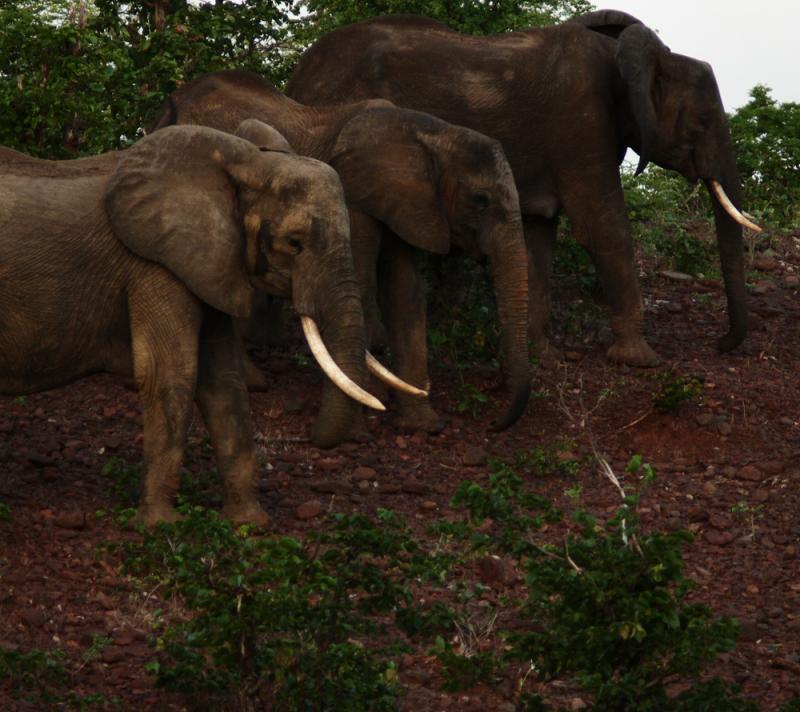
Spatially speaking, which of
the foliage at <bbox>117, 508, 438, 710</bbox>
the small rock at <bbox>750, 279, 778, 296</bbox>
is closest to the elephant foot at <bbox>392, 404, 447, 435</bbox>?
the foliage at <bbox>117, 508, 438, 710</bbox>

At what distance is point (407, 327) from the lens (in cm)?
1233

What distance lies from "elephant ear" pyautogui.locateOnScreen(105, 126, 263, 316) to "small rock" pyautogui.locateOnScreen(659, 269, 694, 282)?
733cm

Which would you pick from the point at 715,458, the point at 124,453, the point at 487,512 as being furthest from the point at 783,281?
the point at 487,512

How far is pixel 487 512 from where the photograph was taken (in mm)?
7762

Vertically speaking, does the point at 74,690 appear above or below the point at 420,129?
below

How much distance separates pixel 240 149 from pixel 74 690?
9.83ft

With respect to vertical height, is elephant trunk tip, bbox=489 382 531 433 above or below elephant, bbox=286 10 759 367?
below

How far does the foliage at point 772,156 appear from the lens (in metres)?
19.5

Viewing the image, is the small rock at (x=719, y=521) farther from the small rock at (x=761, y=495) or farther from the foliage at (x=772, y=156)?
the foliage at (x=772, y=156)

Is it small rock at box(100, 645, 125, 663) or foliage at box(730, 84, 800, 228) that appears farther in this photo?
foliage at box(730, 84, 800, 228)

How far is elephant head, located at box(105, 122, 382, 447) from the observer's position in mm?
9766

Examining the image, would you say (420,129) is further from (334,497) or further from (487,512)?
(487,512)

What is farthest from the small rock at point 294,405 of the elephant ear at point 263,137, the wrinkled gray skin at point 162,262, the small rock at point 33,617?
the small rock at point 33,617

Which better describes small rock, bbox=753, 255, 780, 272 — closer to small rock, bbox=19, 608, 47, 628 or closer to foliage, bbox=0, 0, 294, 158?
foliage, bbox=0, 0, 294, 158
